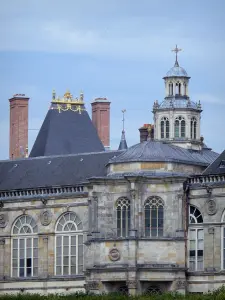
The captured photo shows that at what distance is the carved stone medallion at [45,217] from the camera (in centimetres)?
13638

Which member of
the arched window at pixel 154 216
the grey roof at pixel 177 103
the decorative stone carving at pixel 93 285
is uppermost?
the grey roof at pixel 177 103

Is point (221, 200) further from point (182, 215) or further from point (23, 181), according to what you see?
point (23, 181)

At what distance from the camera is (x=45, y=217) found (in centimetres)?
13650

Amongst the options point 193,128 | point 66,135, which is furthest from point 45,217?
point 66,135

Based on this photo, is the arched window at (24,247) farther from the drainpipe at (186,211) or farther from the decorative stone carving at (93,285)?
the drainpipe at (186,211)

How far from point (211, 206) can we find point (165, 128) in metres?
12.5

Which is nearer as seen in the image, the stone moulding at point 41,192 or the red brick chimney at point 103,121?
the stone moulding at point 41,192

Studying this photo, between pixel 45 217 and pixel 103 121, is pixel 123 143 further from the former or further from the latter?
pixel 45 217

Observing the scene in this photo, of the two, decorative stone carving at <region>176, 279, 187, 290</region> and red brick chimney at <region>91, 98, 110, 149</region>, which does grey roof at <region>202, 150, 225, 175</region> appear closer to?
decorative stone carving at <region>176, 279, 187, 290</region>

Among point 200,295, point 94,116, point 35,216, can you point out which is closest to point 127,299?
point 200,295

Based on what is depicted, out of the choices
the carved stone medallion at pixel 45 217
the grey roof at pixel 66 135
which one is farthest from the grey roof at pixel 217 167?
the grey roof at pixel 66 135

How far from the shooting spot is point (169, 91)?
465 feet

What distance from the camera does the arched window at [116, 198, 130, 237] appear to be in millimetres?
129625

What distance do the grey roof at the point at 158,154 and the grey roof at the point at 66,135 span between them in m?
15.9
